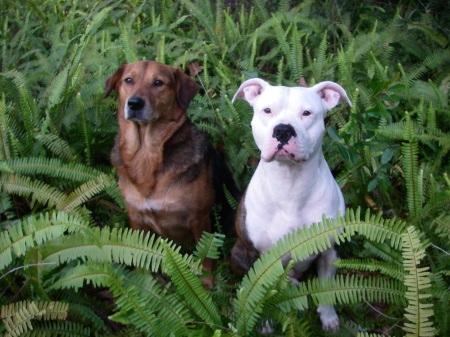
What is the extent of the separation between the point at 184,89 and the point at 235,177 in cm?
109

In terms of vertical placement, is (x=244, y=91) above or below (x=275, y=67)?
above

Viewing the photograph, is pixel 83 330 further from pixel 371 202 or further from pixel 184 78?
pixel 371 202

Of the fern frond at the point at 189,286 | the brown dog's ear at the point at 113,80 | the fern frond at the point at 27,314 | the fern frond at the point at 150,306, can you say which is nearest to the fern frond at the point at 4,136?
the brown dog's ear at the point at 113,80

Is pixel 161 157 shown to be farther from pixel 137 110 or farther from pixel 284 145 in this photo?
pixel 284 145

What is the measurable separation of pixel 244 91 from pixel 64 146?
2030 mm

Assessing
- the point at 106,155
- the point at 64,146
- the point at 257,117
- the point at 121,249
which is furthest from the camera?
the point at 106,155

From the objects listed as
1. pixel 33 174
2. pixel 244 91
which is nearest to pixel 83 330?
pixel 33 174

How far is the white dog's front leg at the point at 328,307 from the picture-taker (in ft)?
10.9

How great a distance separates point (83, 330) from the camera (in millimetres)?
3033

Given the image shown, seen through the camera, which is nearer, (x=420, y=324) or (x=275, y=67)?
(x=420, y=324)

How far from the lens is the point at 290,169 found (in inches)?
122

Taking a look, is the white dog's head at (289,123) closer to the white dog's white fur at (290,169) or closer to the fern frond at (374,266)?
the white dog's white fur at (290,169)

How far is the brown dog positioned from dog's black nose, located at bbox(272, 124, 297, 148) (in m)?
1.27

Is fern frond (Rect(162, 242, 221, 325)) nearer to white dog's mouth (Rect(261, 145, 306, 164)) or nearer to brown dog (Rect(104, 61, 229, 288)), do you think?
white dog's mouth (Rect(261, 145, 306, 164))
